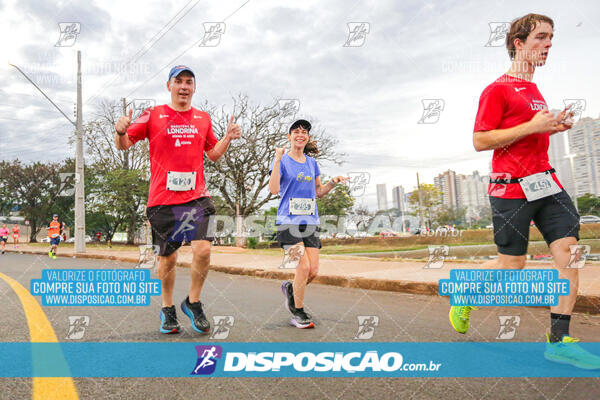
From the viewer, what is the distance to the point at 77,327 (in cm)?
349

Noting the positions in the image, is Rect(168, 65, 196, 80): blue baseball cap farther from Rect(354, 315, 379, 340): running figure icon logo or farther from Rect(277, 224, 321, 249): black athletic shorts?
Rect(354, 315, 379, 340): running figure icon logo

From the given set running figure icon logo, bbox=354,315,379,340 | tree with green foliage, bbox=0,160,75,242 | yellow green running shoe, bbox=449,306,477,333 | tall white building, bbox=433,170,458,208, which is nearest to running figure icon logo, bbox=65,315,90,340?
running figure icon logo, bbox=354,315,379,340

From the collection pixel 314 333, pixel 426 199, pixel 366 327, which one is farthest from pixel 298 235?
pixel 426 199

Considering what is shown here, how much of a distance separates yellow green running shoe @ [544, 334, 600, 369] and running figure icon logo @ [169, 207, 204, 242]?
8.45ft

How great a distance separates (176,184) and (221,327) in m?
1.21

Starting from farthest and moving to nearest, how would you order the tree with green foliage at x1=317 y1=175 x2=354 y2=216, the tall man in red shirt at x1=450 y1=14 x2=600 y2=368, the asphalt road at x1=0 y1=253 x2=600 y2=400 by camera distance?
the tree with green foliage at x1=317 y1=175 x2=354 y2=216, the tall man in red shirt at x1=450 y1=14 x2=600 y2=368, the asphalt road at x1=0 y1=253 x2=600 y2=400

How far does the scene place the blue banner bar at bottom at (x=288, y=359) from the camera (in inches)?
93.6

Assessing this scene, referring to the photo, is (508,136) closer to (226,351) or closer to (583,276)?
(226,351)

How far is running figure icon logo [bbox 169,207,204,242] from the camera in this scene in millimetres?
3373

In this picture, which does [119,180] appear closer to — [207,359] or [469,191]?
[207,359]

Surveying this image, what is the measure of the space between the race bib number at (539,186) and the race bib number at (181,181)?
2.36m

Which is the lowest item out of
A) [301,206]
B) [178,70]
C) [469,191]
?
[301,206]

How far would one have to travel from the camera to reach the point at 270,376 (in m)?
2.34

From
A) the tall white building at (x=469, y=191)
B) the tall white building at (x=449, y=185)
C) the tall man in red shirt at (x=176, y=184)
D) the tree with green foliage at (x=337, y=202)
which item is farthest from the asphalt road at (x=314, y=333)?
the tall white building at (x=449, y=185)
